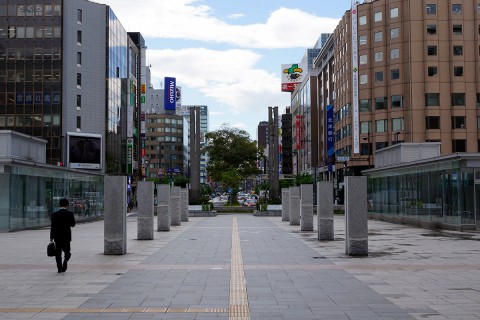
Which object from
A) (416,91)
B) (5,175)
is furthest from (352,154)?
(5,175)

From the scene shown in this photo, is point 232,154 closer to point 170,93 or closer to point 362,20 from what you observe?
point 362,20

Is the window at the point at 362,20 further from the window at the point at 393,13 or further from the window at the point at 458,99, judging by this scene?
the window at the point at 458,99

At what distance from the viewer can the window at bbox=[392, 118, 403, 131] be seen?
70.4 m

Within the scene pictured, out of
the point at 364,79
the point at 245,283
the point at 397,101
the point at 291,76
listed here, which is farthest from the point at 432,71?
the point at 291,76

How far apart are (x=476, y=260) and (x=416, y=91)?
56710 mm

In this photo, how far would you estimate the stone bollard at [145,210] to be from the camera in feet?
72.4

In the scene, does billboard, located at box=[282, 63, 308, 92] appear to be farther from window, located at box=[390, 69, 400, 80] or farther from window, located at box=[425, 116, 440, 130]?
window, located at box=[425, 116, 440, 130]

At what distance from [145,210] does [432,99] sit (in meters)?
54.6

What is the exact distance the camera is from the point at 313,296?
32.2 feet

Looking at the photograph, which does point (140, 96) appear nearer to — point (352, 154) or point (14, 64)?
point (14, 64)

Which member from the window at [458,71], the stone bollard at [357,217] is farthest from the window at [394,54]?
the stone bollard at [357,217]

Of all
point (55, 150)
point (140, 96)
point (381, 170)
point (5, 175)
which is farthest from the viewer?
point (140, 96)

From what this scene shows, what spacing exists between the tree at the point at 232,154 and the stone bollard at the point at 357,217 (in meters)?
60.9

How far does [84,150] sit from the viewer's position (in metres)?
65.5
